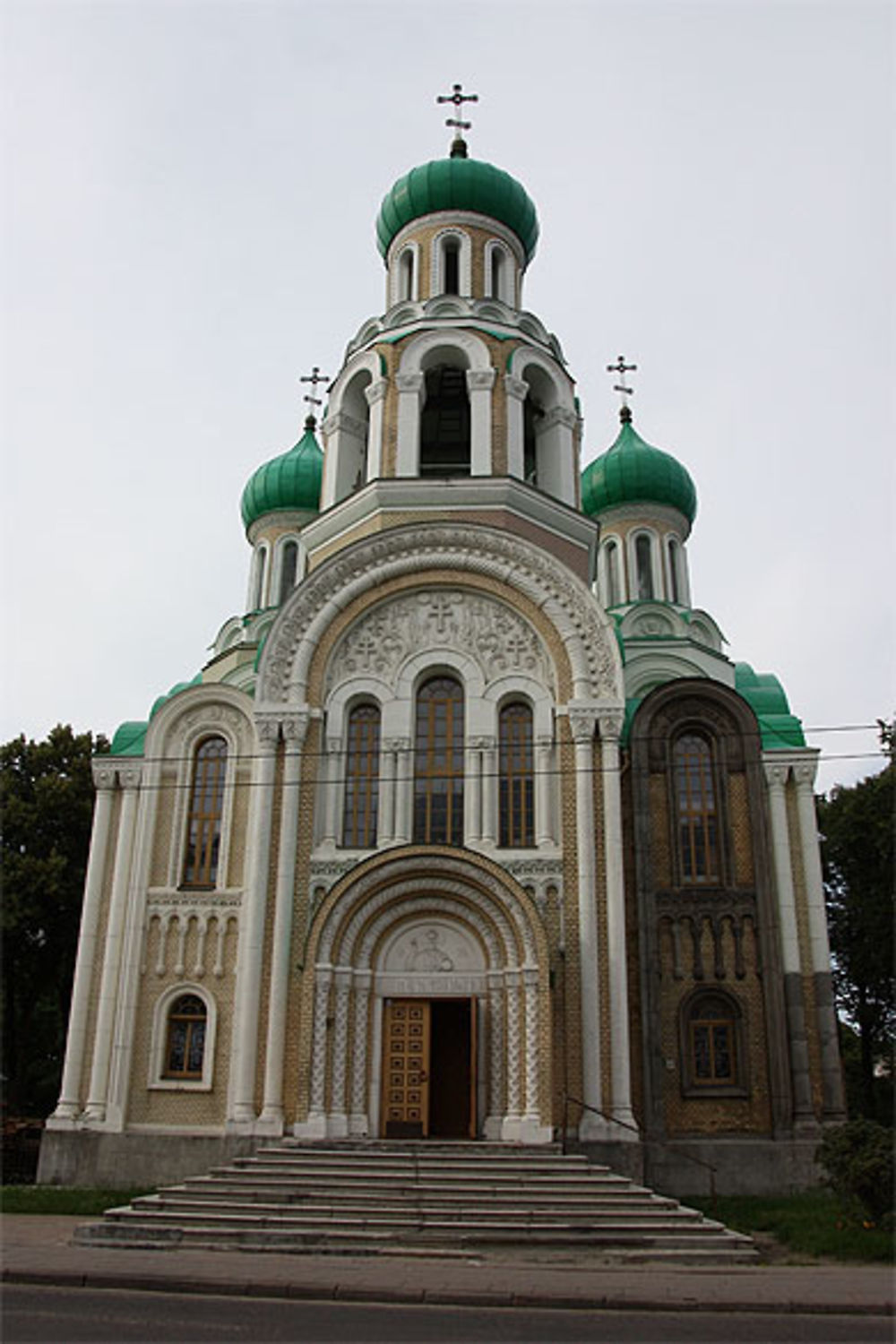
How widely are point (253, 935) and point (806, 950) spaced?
9.61m

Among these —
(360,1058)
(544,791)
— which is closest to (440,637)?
(544,791)

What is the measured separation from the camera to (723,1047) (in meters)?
18.9

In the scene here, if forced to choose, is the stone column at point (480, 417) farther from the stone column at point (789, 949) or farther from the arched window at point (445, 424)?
the stone column at point (789, 949)

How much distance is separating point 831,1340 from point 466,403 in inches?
791

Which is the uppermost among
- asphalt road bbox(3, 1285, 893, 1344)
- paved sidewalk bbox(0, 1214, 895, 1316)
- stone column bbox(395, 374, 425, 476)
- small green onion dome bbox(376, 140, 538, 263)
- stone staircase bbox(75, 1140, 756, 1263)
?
small green onion dome bbox(376, 140, 538, 263)

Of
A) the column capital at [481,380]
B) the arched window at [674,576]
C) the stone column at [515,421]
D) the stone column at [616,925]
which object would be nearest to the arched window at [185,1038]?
the stone column at [616,925]

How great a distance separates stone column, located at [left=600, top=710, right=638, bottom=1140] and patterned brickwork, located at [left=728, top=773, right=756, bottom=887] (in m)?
2.23

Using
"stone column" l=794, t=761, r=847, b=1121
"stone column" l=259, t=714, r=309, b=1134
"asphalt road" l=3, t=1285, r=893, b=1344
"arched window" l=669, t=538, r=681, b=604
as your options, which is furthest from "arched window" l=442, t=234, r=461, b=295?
"asphalt road" l=3, t=1285, r=893, b=1344

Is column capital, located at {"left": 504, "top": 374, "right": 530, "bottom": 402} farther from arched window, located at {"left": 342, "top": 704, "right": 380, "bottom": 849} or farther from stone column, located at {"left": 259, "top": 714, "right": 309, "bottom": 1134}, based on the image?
stone column, located at {"left": 259, "top": 714, "right": 309, "bottom": 1134}

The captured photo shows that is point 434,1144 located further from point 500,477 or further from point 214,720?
point 500,477

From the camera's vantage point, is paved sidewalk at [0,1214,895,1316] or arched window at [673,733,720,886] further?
arched window at [673,733,720,886]

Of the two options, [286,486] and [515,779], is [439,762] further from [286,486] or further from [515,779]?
[286,486]

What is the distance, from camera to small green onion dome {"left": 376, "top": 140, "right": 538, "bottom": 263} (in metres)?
25.3

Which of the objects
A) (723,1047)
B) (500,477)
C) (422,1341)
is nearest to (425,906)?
(723,1047)
